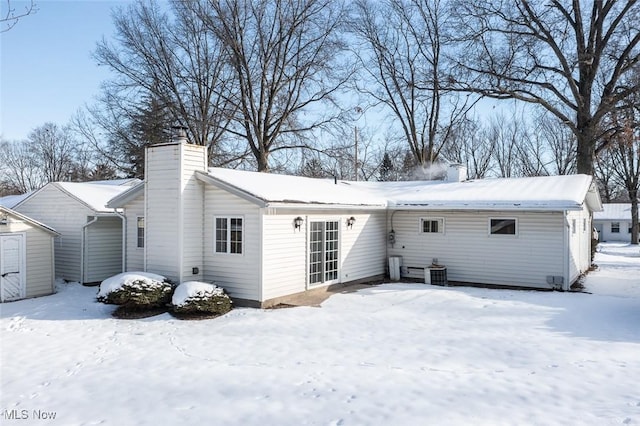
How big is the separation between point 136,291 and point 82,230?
582cm

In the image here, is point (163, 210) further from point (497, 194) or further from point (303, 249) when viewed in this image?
point (497, 194)

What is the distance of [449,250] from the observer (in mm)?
14453

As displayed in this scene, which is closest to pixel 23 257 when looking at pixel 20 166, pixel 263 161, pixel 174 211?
pixel 174 211

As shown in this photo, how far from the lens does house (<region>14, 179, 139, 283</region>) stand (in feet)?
48.1

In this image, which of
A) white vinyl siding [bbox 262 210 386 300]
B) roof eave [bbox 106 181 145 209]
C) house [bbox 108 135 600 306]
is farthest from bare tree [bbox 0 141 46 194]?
white vinyl siding [bbox 262 210 386 300]

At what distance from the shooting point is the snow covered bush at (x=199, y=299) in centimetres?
1002

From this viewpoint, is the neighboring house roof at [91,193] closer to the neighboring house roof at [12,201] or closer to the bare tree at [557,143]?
the neighboring house roof at [12,201]

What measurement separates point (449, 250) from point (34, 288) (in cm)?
1201

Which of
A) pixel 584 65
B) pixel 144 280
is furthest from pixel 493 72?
pixel 144 280

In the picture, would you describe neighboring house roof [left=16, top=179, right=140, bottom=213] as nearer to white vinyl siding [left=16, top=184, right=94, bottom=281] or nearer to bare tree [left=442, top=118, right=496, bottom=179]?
white vinyl siding [left=16, top=184, right=94, bottom=281]

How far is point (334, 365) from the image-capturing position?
22.6ft

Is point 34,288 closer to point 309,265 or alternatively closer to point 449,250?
point 309,265

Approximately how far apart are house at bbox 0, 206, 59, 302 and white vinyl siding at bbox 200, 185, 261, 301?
5023 millimetres

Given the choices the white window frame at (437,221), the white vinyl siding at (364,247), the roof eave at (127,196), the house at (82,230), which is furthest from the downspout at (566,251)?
A: the house at (82,230)
